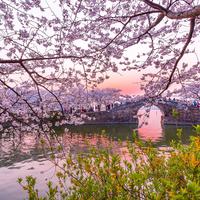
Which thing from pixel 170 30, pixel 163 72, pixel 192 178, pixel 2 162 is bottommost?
pixel 2 162

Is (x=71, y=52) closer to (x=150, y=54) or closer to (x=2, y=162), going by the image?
(x=150, y=54)

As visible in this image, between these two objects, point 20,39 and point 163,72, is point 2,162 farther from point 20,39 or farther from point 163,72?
point 20,39

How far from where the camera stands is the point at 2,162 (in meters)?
21.4

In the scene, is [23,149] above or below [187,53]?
below

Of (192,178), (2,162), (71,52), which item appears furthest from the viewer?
(2,162)

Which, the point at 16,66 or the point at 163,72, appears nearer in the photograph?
the point at 16,66

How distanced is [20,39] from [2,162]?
17.2 m

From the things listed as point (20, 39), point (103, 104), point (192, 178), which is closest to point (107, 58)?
point (20, 39)

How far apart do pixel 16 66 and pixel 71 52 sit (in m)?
1.31

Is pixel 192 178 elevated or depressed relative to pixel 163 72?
depressed

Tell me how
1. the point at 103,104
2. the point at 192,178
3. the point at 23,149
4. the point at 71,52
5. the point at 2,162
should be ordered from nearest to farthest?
the point at 192,178 < the point at 71,52 < the point at 2,162 < the point at 23,149 < the point at 103,104

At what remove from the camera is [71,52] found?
7.15m

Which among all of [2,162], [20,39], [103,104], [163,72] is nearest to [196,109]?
[103,104]

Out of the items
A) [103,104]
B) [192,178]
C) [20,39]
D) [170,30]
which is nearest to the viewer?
[192,178]
